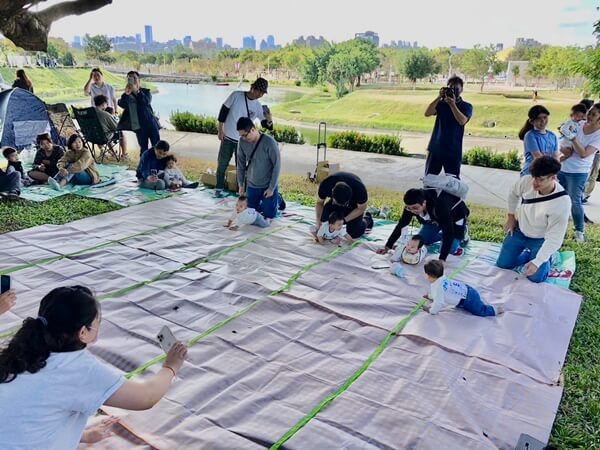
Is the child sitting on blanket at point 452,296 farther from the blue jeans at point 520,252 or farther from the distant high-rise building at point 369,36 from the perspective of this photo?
the distant high-rise building at point 369,36

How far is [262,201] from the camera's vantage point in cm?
489

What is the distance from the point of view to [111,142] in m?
7.67

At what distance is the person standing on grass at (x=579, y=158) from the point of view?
14.5 feet

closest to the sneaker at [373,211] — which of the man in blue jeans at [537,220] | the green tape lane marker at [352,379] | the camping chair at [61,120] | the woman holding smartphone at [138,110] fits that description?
the man in blue jeans at [537,220]

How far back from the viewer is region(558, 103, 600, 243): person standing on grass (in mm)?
4406

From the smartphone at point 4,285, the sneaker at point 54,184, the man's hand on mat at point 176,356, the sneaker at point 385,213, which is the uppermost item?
the smartphone at point 4,285

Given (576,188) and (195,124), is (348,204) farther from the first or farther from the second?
(195,124)

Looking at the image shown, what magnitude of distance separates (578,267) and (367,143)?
652cm

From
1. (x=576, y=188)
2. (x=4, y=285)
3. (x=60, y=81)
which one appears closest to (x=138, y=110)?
(x=4, y=285)

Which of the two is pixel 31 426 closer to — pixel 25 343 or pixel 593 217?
pixel 25 343

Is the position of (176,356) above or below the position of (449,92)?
below

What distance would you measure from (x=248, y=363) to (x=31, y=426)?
1.28m

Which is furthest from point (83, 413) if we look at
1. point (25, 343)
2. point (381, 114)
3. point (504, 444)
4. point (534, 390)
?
point (381, 114)

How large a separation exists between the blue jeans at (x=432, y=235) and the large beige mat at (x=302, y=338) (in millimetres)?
153
